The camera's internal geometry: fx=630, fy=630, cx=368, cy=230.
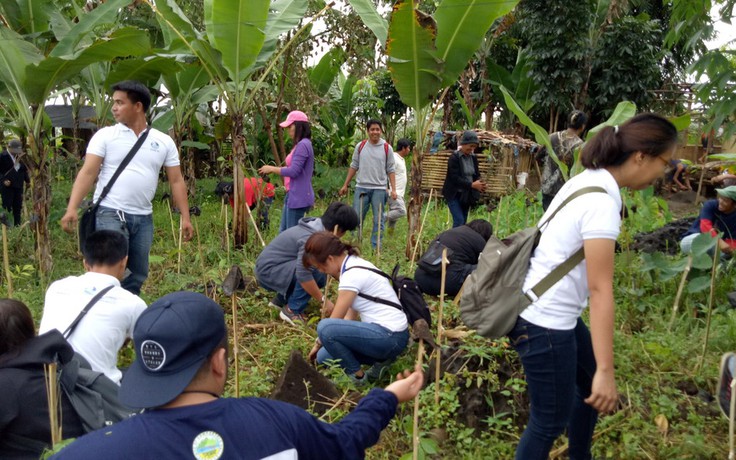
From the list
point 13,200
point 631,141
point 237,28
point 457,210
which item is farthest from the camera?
point 13,200

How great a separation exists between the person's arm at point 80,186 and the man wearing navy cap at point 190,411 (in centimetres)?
295

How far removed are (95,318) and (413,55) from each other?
3621 mm

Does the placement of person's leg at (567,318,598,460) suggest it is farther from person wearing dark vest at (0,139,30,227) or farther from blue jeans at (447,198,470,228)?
person wearing dark vest at (0,139,30,227)

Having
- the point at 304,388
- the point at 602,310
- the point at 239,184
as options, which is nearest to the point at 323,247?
the point at 304,388

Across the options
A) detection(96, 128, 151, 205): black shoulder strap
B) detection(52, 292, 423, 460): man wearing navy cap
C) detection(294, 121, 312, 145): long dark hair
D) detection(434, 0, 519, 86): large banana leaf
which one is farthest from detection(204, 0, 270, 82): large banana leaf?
detection(52, 292, 423, 460): man wearing navy cap

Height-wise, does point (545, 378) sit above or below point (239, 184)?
below

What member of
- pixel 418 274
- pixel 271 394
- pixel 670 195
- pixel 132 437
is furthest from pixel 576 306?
pixel 670 195

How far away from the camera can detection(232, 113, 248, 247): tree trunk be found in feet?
21.4

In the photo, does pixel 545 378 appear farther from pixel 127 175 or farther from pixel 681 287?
pixel 127 175

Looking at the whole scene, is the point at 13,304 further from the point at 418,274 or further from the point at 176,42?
the point at 176,42

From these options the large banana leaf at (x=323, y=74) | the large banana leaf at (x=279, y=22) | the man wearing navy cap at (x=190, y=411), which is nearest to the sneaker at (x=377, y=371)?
the man wearing navy cap at (x=190, y=411)

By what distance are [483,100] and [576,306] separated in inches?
488

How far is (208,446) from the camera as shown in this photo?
1397 mm

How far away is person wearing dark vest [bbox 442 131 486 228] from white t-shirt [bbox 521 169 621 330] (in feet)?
15.1
